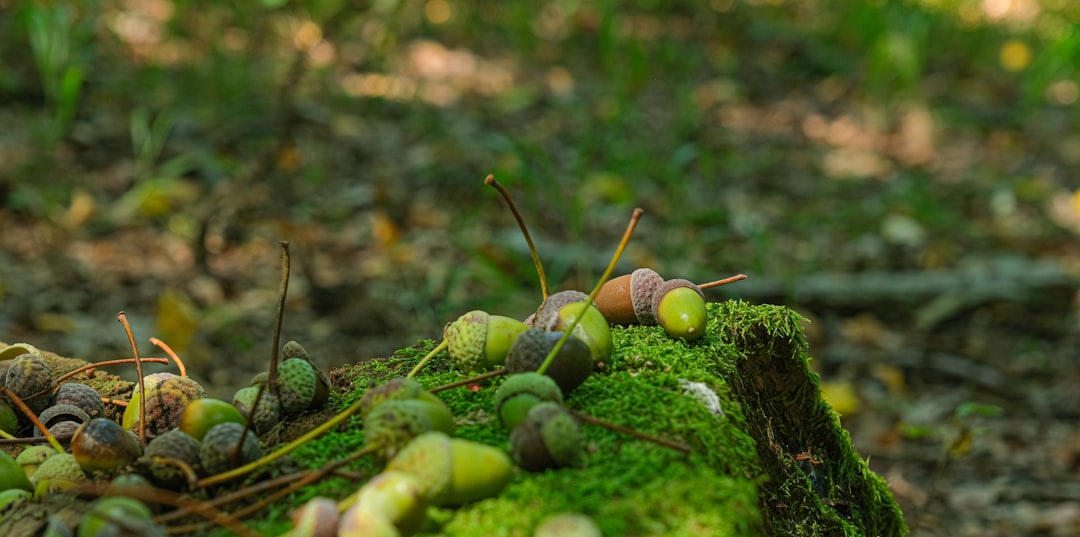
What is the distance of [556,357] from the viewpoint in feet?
4.65

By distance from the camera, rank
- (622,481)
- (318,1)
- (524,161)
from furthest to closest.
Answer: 1. (318,1)
2. (524,161)
3. (622,481)

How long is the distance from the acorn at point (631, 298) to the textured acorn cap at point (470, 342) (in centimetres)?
37

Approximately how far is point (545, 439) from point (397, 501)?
0.24m

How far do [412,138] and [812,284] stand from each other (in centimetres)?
256

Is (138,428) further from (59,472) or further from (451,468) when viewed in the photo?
(451,468)

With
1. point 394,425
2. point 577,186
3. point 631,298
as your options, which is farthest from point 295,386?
point 577,186

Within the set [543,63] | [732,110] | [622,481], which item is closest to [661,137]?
[732,110]

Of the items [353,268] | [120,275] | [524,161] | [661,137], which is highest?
[661,137]

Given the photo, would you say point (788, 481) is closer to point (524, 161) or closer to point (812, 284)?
point (524, 161)

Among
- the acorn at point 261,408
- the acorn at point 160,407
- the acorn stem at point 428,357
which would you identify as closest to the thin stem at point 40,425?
the acorn at point 160,407

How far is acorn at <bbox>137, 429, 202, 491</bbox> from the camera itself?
1211 millimetres

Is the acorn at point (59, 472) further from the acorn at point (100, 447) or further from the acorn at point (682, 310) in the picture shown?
the acorn at point (682, 310)

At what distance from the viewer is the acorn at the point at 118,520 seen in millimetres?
995

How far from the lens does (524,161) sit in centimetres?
401
